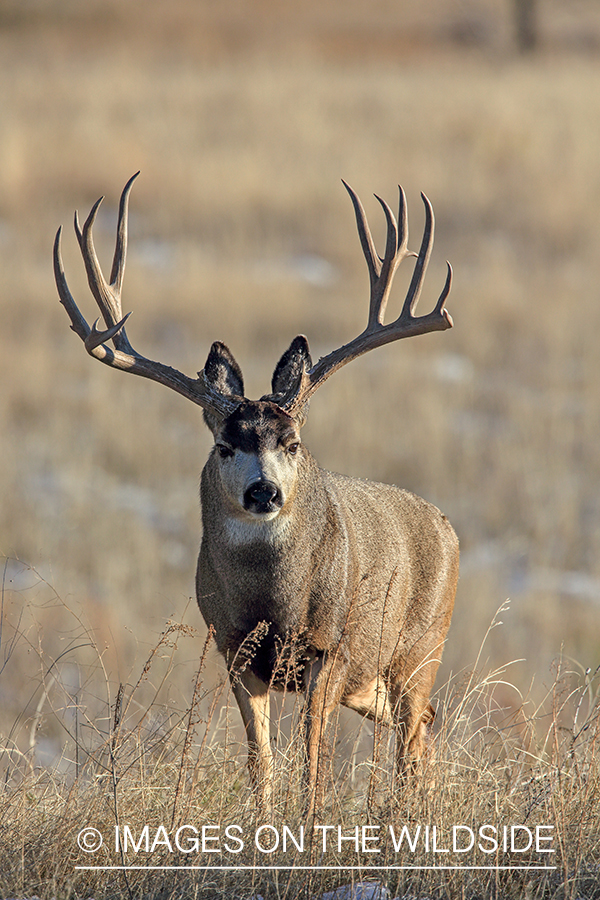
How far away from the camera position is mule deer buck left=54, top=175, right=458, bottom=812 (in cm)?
546

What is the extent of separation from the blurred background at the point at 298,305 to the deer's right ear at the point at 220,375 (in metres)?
2.74

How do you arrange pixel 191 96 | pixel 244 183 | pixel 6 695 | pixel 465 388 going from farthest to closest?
pixel 191 96 < pixel 244 183 < pixel 465 388 < pixel 6 695

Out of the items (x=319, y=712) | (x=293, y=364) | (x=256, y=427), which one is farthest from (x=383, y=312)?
(x=319, y=712)

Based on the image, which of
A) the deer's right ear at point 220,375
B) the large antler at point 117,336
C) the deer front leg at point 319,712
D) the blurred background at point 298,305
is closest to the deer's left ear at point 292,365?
the deer's right ear at point 220,375

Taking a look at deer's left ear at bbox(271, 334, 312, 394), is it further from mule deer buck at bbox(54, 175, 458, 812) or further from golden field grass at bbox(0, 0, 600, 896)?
golden field grass at bbox(0, 0, 600, 896)

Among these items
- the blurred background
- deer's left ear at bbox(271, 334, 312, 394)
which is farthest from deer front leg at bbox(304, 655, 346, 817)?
the blurred background

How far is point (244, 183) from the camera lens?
23734 mm

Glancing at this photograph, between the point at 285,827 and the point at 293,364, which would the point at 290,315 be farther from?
the point at 285,827

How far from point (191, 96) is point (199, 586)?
23.9 metres

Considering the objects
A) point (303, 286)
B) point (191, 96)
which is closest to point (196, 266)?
point (303, 286)

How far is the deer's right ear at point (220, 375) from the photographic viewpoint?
5973 millimetres

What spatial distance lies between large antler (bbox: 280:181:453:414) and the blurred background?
3.02 m

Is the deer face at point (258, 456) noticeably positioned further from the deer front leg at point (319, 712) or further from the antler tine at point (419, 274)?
the antler tine at point (419, 274)

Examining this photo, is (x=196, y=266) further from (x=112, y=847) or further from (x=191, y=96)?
(x=112, y=847)
